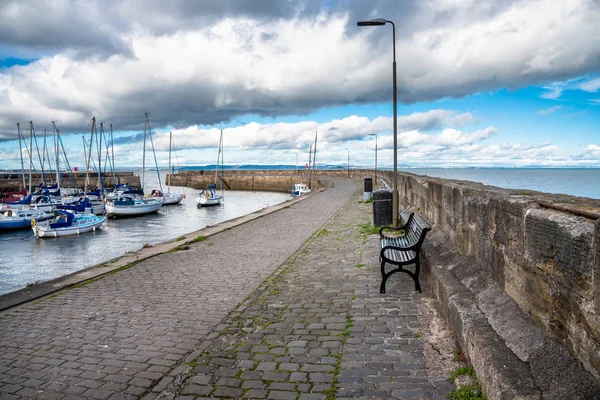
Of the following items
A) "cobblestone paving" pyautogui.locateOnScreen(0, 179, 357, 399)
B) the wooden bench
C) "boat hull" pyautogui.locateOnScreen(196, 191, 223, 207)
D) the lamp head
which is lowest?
"boat hull" pyautogui.locateOnScreen(196, 191, 223, 207)

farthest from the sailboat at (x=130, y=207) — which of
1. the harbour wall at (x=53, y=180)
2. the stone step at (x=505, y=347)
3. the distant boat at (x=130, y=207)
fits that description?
the stone step at (x=505, y=347)

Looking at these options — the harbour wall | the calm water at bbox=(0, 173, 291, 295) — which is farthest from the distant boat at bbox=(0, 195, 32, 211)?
the harbour wall

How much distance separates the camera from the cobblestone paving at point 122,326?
405 centimetres

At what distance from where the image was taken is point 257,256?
1020cm

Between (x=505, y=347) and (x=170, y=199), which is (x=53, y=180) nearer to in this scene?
(x=170, y=199)

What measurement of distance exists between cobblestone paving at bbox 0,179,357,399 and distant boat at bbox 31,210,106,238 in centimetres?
2228

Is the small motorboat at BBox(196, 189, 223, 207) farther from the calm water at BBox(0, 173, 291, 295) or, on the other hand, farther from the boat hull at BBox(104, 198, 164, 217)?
the calm water at BBox(0, 173, 291, 295)

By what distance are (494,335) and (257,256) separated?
701cm

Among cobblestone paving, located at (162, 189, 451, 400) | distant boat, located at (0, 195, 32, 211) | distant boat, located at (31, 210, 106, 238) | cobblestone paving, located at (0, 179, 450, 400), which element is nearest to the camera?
cobblestone paving, located at (162, 189, 451, 400)

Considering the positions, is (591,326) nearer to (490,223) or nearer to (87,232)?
(490,223)

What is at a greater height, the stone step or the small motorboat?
the stone step

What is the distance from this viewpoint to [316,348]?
462 centimetres

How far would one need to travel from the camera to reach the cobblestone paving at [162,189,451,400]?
3.77 meters

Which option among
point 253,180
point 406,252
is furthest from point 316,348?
point 253,180
